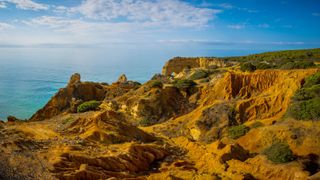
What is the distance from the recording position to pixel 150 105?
31.1 meters

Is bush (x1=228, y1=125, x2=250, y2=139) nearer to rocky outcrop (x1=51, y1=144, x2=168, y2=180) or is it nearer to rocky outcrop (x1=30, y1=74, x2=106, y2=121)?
rocky outcrop (x1=51, y1=144, x2=168, y2=180)

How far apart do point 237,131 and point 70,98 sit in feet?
71.1

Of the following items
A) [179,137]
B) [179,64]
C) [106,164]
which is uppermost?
[179,64]

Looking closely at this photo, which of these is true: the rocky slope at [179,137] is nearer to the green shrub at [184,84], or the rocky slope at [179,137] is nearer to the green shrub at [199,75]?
the green shrub at [184,84]

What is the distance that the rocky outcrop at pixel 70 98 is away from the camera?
3484 cm

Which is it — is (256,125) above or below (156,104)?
below

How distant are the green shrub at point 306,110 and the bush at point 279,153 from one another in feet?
11.4

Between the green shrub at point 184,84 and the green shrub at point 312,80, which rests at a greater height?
the green shrub at point 312,80

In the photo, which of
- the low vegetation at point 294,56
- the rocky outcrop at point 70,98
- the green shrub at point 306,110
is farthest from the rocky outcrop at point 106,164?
the low vegetation at point 294,56

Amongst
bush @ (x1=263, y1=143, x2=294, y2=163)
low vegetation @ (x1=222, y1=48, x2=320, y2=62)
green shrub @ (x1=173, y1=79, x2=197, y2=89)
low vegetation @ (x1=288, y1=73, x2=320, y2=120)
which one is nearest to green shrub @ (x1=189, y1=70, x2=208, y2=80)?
green shrub @ (x1=173, y1=79, x2=197, y2=89)

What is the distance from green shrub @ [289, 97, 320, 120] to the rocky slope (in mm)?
430

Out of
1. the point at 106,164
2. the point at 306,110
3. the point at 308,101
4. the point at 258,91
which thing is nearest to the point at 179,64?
the point at 258,91

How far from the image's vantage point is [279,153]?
17.3 meters

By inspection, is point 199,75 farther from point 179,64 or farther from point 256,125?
point 179,64
